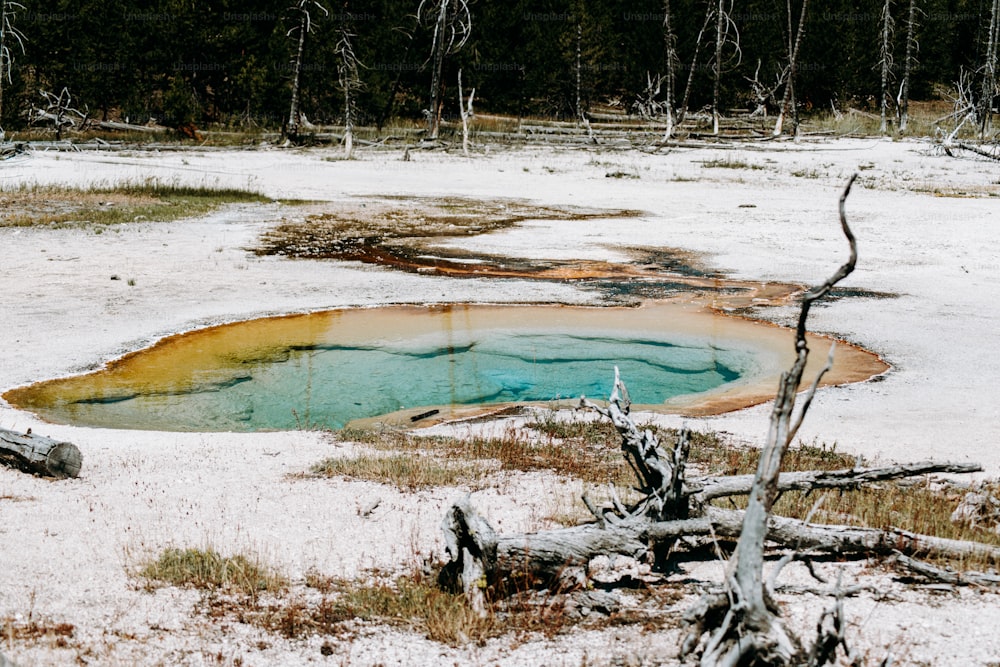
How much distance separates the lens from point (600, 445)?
8.04 metres

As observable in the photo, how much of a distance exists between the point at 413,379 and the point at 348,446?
2816mm

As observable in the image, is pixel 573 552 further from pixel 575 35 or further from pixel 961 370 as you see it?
pixel 575 35

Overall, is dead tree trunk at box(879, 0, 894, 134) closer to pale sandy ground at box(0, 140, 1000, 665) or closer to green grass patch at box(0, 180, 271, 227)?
pale sandy ground at box(0, 140, 1000, 665)

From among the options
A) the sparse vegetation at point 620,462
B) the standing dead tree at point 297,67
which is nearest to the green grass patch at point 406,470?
the sparse vegetation at point 620,462

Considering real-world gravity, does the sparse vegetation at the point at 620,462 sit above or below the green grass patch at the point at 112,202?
below

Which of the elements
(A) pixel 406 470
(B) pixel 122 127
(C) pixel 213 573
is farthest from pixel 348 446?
(B) pixel 122 127

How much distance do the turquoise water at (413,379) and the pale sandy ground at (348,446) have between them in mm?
1064

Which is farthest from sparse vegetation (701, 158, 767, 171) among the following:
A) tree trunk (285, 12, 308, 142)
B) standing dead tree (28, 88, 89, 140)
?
standing dead tree (28, 88, 89, 140)

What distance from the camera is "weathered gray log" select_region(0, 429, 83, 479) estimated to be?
6625 millimetres

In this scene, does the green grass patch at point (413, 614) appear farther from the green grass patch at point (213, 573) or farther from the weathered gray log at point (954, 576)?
the weathered gray log at point (954, 576)

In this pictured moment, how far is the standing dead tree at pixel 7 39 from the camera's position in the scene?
84.0ft

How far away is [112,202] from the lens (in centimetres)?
2177

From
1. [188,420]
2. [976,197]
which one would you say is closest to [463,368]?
[188,420]

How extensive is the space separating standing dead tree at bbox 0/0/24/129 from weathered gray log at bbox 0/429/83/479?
21.2 m
